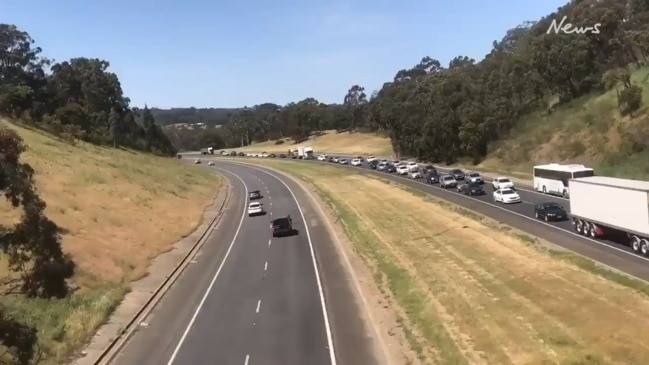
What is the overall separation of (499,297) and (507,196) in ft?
104

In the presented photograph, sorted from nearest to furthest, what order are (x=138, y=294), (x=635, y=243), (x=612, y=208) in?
1. (x=635, y=243)
2. (x=138, y=294)
3. (x=612, y=208)

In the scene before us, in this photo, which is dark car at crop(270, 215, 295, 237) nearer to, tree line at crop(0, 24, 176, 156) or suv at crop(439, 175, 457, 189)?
suv at crop(439, 175, 457, 189)

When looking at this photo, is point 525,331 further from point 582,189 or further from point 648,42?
point 648,42

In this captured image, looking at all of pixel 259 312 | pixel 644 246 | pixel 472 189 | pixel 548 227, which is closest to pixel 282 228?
pixel 548 227

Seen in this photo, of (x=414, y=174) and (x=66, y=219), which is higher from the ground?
(x=66, y=219)

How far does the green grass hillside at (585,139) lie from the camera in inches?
2793

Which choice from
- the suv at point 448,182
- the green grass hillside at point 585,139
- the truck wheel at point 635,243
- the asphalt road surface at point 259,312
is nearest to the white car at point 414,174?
the green grass hillside at point 585,139

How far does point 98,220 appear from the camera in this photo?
5178 cm

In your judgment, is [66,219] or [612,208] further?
[66,219]

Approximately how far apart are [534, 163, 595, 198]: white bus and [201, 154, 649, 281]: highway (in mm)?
748

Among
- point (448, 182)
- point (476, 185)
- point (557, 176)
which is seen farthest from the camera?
point (448, 182)

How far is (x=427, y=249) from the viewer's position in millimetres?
41594

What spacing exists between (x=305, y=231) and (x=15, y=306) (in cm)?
2999

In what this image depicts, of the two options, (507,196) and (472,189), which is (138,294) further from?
(472,189)
